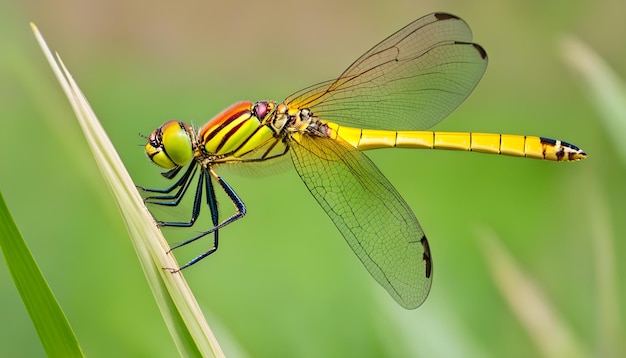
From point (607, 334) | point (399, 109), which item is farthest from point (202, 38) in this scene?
point (607, 334)

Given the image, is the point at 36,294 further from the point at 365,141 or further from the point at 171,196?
the point at 365,141

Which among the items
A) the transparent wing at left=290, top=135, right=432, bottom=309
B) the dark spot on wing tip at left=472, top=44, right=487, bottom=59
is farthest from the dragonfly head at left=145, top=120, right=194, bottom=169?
the dark spot on wing tip at left=472, top=44, right=487, bottom=59

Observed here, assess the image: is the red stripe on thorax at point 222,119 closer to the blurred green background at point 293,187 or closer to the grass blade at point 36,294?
the blurred green background at point 293,187

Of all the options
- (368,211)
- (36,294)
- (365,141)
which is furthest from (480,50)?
(36,294)

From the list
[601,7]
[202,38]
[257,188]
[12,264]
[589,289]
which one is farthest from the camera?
[202,38]

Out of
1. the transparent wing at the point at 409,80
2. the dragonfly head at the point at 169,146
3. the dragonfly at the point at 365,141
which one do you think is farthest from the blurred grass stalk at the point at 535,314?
the transparent wing at the point at 409,80

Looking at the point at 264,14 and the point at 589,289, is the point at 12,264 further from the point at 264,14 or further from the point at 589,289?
the point at 264,14

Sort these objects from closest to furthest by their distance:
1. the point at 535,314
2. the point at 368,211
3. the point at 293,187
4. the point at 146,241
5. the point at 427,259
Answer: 1. the point at 146,241
2. the point at 535,314
3. the point at 427,259
4. the point at 368,211
5. the point at 293,187

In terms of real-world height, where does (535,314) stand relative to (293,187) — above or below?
below
